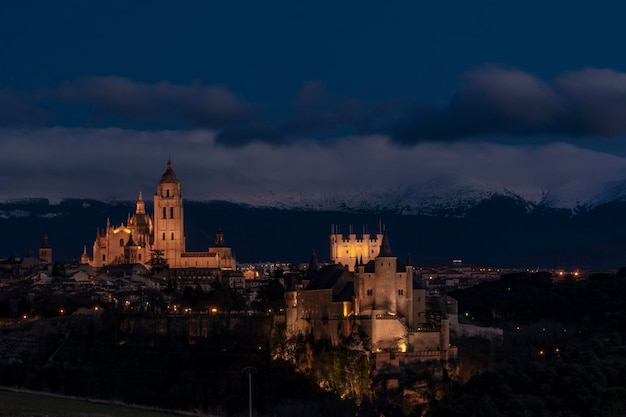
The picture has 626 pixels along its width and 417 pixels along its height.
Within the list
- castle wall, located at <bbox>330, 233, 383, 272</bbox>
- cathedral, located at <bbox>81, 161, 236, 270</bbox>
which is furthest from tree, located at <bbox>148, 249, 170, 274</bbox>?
castle wall, located at <bbox>330, 233, 383, 272</bbox>

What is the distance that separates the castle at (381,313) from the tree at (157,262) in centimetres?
5682

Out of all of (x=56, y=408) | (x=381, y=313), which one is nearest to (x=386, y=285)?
(x=381, y=313)

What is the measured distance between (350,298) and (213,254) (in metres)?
65.2

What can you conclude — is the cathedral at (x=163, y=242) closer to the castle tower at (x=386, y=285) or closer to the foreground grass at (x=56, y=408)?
the castle tower at (x=386, y=285)

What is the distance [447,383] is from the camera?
6644 cm

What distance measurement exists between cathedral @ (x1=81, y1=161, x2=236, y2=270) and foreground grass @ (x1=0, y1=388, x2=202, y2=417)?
8298 centimetres

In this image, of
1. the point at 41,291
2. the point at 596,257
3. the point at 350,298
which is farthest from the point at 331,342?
the point at 596,257

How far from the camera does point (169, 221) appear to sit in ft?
458

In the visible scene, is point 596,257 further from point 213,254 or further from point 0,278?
point 0,278

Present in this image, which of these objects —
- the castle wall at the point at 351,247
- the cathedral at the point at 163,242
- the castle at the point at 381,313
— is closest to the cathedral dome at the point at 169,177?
the cathedral at the point at 163,242

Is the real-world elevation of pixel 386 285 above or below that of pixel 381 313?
above

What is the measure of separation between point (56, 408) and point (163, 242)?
94616 mm

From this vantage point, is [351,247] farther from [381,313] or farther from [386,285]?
[381,313]

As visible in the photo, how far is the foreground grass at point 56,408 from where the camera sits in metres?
41.2
